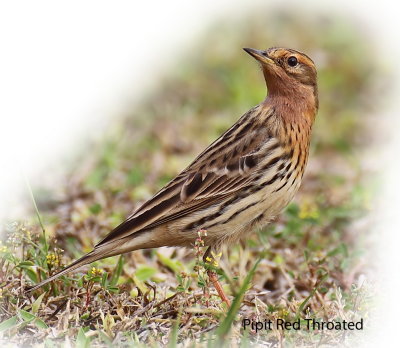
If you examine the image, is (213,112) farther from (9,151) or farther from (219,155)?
(219,155)

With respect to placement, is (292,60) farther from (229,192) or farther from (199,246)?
(199,246)

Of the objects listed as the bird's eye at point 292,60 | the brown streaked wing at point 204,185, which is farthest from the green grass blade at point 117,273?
the bird's eye at point 292,60

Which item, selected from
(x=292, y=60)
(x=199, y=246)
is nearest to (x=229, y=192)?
(x=199, y=246)

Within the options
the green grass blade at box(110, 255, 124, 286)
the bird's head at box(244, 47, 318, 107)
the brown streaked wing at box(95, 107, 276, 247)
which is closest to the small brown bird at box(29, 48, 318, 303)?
the brown streaked wing at box(95, 107, 276, 247)

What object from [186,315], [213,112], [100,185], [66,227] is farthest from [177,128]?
[186,315]

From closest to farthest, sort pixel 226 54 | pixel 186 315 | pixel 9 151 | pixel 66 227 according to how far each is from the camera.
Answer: pixel 186 315
pixel 66 227
pixel 9 151
pixel 226 54

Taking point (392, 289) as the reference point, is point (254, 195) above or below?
above
